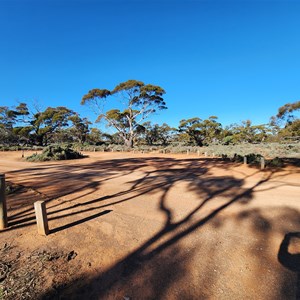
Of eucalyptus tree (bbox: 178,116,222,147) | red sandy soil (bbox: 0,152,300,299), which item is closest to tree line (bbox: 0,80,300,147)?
eucalyptus tree (bbox: 178,116,222,147)

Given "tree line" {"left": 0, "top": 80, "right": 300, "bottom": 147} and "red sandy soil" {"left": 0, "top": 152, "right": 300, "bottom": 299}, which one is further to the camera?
"tree line" {"left": 0, "top": 80, "right": 300, "bottom": 147}

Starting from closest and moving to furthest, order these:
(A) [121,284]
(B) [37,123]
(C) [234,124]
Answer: (A) [121,284], (B) [37,123], (C) [234,124]

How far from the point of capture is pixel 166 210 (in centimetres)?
397

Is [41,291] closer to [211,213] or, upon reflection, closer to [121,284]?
[121,284]

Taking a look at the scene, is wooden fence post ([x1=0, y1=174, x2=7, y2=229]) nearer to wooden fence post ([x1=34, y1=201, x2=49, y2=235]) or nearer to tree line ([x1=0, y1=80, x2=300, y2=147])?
wooden fence post ([x1=34, y1=201, x2=49, y2=235])

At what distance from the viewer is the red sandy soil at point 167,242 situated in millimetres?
2020

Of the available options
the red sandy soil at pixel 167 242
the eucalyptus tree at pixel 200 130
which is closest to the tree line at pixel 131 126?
the eucalyptus tree at pixel 200 130

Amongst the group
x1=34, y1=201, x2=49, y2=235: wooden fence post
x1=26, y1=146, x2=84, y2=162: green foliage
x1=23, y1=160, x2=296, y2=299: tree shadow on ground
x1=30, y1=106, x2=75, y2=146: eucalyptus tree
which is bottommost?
x1=23, y1=160, x2=296, y2=299: tree shadow on ground

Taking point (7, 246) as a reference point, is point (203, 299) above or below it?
below

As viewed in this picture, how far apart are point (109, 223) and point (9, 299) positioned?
1716 millimetres

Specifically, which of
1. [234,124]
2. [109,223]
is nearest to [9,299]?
[109,223]

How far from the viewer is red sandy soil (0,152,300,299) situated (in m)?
2.02

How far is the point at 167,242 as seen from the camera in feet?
9.24

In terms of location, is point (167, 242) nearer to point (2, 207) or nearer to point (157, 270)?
point (157, 270)
